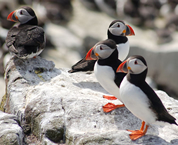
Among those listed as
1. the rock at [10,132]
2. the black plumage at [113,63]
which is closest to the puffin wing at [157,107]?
the black plumage at [113,63]

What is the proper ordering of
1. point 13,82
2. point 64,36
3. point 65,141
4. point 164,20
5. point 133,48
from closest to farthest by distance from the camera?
point 65,141, point 13,82, point 133,48, point 64,36, point 164,20

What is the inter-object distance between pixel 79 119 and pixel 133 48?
7930 mm

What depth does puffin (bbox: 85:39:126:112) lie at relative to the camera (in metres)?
4.28

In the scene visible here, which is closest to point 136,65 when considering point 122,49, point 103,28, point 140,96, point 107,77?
point 140,96

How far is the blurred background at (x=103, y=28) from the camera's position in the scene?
11.4 metres

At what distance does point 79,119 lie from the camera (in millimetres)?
4125

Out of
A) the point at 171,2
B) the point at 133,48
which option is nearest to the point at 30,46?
the point at 133,48

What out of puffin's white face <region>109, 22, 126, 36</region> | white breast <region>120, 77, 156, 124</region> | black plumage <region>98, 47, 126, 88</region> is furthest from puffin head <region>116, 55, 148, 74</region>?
puffin's white face <region>109, 22, 126, 36</region>

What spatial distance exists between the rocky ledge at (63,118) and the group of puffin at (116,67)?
0.59 feet

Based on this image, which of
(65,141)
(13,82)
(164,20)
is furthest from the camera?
(164,20)

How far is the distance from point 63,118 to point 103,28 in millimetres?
9664

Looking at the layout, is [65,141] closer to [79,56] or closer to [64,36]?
[79,56]

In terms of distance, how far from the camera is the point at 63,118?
13.6ft

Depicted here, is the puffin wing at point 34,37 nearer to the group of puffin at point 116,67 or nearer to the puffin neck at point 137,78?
the group of puffin at point 116,67
